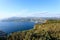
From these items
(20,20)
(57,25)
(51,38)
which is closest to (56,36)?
(51,38)

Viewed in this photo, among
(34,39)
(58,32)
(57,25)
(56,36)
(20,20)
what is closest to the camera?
(34,39)

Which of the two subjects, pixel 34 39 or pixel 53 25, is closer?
pixel 34 39

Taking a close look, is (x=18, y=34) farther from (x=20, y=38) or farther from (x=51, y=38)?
(x=51, y=38)

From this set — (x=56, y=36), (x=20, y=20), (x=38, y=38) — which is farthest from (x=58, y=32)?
(x=20, y=20)

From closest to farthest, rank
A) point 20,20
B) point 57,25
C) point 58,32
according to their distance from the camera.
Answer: point 58,32, point 57,25, point 20,20

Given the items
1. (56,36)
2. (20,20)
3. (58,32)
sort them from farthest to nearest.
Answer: (20,20)
(58,32)
(56,36)

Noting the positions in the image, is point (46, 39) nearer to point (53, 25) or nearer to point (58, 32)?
point (58, 32)

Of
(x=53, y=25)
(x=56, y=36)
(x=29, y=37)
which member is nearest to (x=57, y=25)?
(x=53, y=25)

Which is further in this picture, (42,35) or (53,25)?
(53,25)
